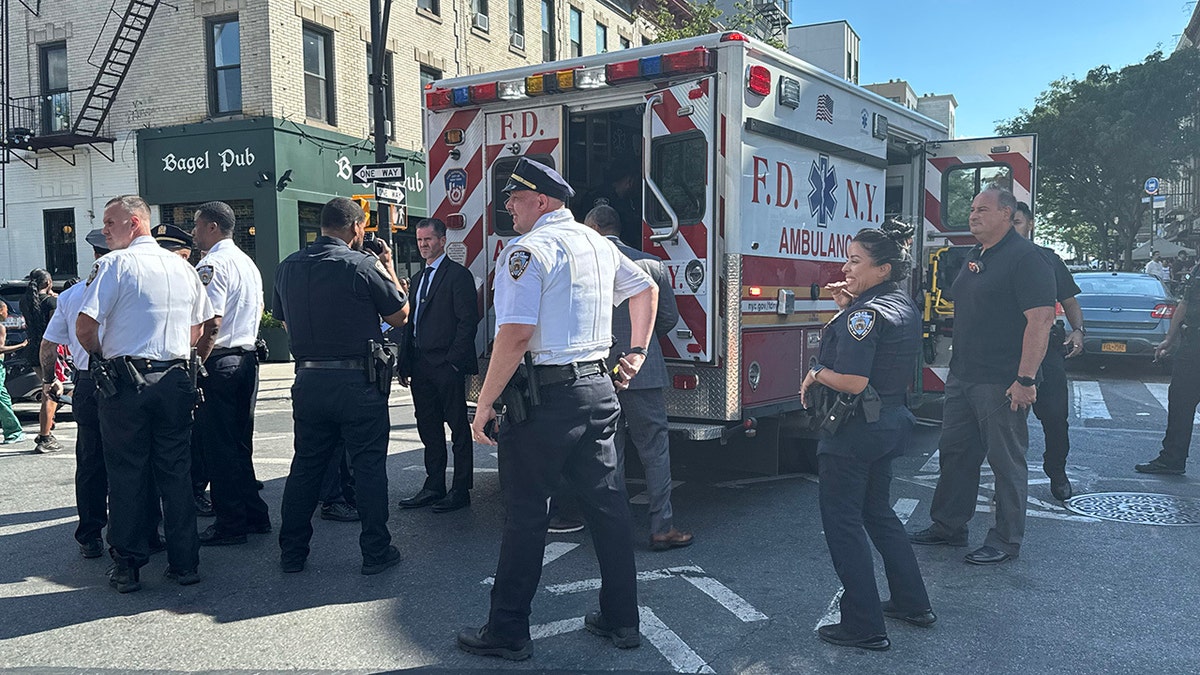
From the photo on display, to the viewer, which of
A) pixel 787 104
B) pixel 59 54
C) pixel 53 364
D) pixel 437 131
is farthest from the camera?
pixel 59 54

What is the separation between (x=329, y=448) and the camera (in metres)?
4.87

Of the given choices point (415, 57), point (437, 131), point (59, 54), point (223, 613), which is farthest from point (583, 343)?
point (59, 54)

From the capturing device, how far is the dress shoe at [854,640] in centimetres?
374

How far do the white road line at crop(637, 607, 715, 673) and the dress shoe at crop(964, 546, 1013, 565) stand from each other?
1896 mm

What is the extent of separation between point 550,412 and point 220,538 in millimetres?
2860

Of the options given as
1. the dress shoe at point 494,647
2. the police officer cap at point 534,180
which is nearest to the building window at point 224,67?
the police officer cap at point 534,180

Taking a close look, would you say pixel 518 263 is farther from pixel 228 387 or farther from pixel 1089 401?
pixel 1089 401

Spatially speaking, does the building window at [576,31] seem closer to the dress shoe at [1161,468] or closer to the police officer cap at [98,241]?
the dress shoe at [1161,468]

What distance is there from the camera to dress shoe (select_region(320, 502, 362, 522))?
5.84m

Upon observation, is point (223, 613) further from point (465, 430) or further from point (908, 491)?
point (908, 491)

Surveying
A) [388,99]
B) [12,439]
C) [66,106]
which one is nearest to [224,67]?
[388,99]

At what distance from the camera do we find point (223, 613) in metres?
4.29

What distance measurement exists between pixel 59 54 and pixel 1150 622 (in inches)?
807

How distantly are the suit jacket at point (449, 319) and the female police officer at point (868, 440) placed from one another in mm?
2587
